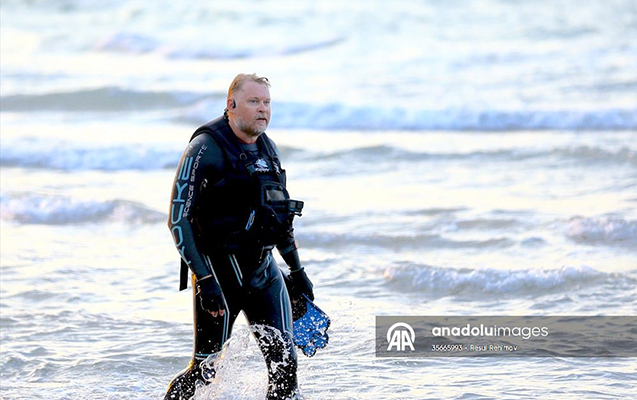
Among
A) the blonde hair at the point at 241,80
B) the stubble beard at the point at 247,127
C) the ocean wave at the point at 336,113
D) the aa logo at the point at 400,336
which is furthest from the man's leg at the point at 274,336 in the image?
the ocean wave at the point at 336,113

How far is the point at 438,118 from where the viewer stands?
18078 millimetres

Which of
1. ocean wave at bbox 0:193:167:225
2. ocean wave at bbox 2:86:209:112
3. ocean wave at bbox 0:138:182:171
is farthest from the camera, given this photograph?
ocean wave at bbox 2:86:209:112

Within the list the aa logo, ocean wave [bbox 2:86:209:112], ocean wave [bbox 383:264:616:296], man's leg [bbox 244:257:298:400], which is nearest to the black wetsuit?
man's leg [bbox 244:257:298:400]

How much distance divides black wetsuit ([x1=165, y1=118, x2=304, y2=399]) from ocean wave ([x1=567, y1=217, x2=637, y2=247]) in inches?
204

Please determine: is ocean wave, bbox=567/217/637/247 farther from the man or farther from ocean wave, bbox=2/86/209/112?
ocean wave, bbox=2/86/209/112

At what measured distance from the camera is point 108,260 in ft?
28.1

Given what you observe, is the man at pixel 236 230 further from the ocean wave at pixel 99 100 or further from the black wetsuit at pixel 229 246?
the ocean wave at pixel 99 100

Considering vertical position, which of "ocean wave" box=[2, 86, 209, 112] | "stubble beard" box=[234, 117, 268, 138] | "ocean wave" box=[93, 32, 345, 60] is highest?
"ocean wave" box=[93, 32, 345, 60]

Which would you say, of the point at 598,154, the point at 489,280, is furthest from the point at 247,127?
the point at 598,154

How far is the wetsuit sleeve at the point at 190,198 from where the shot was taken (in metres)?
4.03

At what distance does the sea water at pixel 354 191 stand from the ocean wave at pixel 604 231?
0.02 meters

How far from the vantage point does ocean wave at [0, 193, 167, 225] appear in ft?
33.2

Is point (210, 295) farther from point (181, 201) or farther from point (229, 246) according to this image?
point (181, 201)

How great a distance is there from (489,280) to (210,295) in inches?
157
